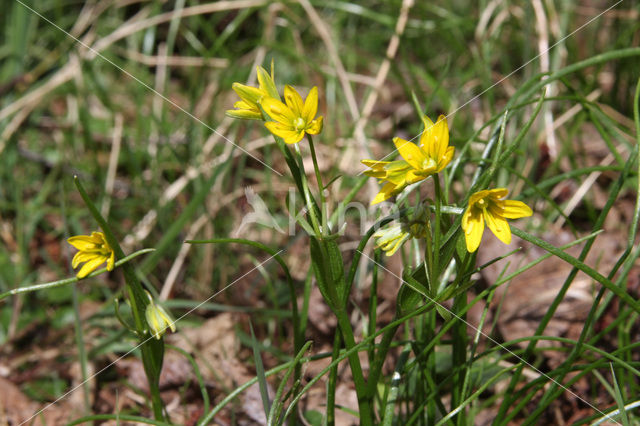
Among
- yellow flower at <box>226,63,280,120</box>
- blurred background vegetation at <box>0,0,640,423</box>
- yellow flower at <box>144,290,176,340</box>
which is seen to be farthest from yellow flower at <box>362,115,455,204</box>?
blurred background vegetation at <box>0,0,640,423</box>

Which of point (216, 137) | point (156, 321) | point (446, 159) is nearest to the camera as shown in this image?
point (446, 159)

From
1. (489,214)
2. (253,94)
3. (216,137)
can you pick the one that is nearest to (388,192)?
(489,214)

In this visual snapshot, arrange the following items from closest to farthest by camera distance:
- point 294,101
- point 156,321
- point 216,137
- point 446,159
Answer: point 446,159, point 294,101, point 156,321, point 216,137

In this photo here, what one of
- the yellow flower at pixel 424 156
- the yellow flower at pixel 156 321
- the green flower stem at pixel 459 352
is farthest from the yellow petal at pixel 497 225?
the yellow flower at pixel 156 321

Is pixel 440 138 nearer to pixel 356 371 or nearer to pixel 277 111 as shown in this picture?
pixel 277 111

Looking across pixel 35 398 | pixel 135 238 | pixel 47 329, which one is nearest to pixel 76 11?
pixel 135 238

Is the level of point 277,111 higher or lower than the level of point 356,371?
higher
